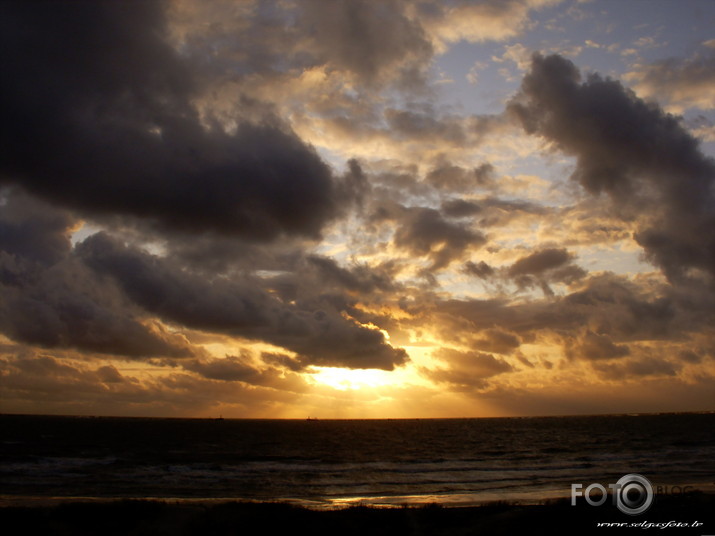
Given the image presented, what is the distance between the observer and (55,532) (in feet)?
79.1

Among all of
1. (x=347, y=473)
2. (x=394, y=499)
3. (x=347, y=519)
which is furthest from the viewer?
(x=347, y=473)

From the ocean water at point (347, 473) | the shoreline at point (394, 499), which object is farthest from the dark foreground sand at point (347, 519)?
the ocean water at point (347, 473)

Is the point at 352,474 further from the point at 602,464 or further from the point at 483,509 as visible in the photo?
the point at 483,509

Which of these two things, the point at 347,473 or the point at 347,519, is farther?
the point at 347,473

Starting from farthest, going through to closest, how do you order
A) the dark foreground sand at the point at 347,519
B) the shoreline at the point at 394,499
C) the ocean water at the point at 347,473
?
1. the ocean water at the point at 347,473
2. the shoreline at the point at 394,499
3. the dark foreground sand at the point at 347,519

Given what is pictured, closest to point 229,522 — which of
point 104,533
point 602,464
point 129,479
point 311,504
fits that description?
point 104,533

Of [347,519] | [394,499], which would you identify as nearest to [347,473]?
[394,499]

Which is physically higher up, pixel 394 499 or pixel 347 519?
pixel 347 519

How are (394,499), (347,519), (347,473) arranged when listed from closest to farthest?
(347,519), (394,499), (347,473)

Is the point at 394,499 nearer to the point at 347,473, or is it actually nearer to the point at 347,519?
the point at 347,519

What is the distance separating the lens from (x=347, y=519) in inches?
1043

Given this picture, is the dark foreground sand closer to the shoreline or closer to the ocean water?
→ the shoreline

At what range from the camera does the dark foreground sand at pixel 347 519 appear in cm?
2334

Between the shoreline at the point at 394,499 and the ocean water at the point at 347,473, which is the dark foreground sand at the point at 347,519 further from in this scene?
the ocean water at the point at 347,473
